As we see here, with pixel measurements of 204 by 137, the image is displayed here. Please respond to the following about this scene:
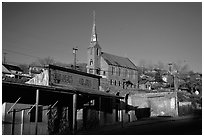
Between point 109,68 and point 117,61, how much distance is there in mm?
4954

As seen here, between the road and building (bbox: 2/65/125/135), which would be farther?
building (bbox: 2/65/125/135)

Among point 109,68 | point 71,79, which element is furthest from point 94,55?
point 71,79

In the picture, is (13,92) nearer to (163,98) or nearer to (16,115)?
(16,115)

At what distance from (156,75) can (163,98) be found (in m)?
32.4

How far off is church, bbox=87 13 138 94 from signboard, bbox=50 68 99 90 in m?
24.2

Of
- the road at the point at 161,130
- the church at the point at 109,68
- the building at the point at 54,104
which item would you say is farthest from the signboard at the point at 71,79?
the church at the point at 109,68

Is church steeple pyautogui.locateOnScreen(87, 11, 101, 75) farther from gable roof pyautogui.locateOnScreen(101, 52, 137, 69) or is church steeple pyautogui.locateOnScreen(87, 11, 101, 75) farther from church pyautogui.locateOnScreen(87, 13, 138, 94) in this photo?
gable roof pyautogui.locateOnScreen(101, 52, 137, 69)

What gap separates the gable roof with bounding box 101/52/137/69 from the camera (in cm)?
5628

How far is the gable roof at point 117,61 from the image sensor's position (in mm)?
56281

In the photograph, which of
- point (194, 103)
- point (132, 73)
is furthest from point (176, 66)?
point (194, 103)

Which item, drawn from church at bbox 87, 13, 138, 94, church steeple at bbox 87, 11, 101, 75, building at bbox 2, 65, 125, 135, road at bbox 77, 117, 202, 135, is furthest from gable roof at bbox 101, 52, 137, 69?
road at bbox 77, 117, 202, 135

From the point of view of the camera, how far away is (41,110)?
19141mm

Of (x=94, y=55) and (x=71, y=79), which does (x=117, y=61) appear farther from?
(x=71, y=79)

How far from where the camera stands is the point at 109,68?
179 feet
